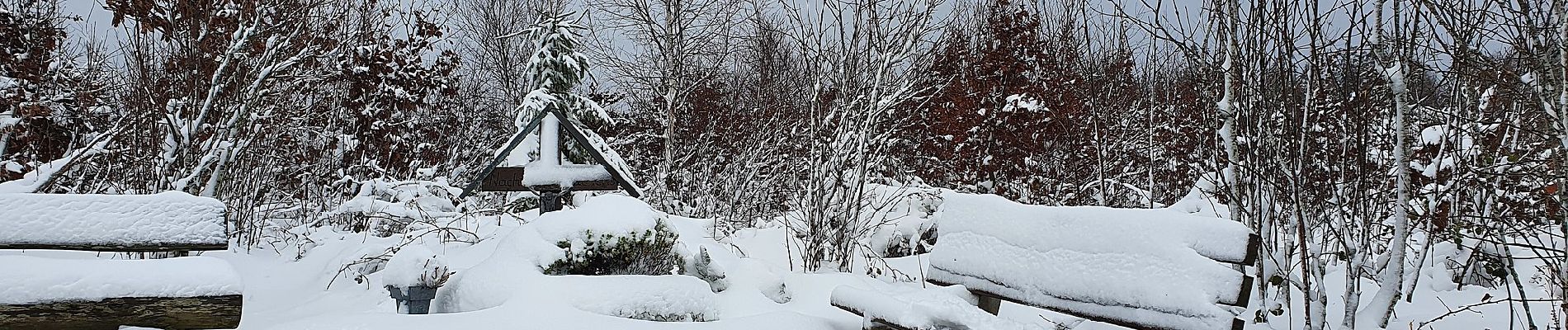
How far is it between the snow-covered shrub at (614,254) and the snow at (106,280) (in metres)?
1.57

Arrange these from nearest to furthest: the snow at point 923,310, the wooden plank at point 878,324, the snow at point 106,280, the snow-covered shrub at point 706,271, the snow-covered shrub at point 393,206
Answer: the snow at point 106,280 → the snow at point 923,310 → the wooden plank at point 878,324 → the snow-covered shrub at point 706,271 → the snow-covered shrub at point 393,206

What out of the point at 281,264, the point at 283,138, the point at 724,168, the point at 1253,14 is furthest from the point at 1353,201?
the point at 283,138

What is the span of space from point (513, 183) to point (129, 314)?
3.02m

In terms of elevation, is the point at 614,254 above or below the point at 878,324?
above

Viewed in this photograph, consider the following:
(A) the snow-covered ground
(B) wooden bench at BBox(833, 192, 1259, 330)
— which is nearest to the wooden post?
(A) the snow-covered ground


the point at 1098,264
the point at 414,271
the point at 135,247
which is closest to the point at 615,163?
the point at 414,271

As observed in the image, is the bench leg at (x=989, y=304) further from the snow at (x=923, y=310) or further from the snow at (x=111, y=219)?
the snow at (x=111, y=219)

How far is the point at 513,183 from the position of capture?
5.76 m

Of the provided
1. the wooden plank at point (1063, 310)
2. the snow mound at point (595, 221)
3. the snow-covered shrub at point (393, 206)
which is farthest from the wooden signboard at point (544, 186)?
the wooden plank at point (1063, 310)

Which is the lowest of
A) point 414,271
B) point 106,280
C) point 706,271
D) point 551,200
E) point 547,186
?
point 706,271

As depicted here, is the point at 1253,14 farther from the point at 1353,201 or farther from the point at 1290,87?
the point at 1353,201

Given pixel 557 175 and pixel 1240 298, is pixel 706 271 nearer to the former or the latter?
pixel 557 175

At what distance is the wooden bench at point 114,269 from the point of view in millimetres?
2699

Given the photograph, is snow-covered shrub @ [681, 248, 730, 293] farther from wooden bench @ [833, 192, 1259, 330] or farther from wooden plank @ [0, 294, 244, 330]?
wooden plank @ [0, 294, 244, 330]
